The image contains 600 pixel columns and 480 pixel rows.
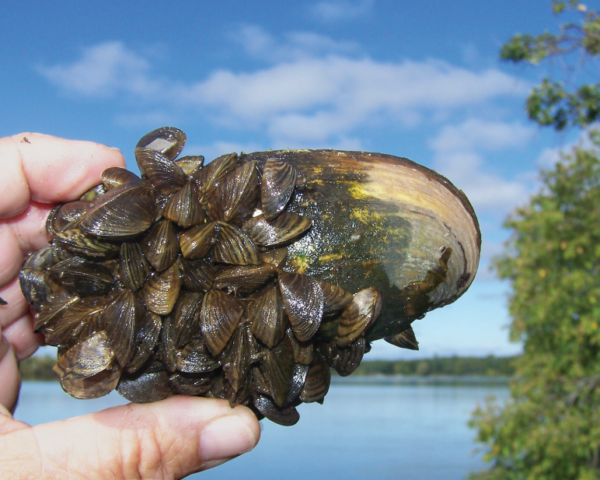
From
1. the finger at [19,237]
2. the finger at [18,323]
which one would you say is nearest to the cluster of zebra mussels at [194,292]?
the finger at [19,237]

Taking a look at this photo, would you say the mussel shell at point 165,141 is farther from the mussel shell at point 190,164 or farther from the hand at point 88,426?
the hand at point 88,426

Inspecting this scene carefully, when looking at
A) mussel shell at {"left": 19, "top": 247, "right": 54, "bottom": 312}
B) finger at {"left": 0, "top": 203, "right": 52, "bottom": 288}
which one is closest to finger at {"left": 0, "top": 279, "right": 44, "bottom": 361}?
finger at {"left": 0, "top": 203, "right": 52, "bottom": 288}

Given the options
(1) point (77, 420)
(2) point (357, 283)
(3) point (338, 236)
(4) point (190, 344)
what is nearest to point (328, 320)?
(2) point (357, 283)

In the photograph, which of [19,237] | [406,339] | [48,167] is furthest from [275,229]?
[19,237]

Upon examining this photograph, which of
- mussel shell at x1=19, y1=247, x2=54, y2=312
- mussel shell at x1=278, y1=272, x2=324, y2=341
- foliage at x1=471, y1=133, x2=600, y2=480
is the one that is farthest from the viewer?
foliage at x1=471, y1=133, x2=600, y2=480

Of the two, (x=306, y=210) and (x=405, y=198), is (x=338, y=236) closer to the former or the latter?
(x=306, y=210)

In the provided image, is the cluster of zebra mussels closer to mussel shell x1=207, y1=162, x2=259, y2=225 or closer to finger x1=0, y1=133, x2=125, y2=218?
mussel shell x1=207, y1=162, x2=259, y2=225

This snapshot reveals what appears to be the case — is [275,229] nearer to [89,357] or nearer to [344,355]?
[344,355]
